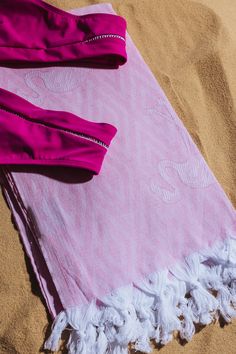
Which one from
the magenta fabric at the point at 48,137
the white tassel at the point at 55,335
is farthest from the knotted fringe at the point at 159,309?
the magenta fabric at the point at 48,137

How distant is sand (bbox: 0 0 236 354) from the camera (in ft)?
2.98

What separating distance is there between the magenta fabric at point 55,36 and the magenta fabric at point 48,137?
0.56 feet

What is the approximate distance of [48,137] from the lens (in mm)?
1045

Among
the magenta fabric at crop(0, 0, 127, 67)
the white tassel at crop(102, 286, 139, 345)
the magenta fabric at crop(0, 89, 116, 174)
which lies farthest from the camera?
the magenta fabric at crop(0, 0, 127, 67)

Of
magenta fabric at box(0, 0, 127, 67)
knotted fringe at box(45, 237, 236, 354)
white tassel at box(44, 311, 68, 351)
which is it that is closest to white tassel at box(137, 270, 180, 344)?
knotted fringe at box(45, 237, 236, 354)

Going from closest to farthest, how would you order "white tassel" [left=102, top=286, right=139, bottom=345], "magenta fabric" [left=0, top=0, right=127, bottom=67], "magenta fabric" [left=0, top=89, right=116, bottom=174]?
"white tassel" [left=102, top=286, right=139, bottom=345] → "magenta fabric" [left=0, top=89, right=116, bottom=174] → "magenta fabric" [left=0, top=0, right=127, bottom=67]

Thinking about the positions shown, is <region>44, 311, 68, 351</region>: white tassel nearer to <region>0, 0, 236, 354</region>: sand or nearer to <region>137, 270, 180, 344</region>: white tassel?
<region>0, 0, 236, 354</region>: sand

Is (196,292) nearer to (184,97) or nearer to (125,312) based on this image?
(125,312)

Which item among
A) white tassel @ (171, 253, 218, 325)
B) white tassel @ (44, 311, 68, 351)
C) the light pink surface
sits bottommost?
white tassel @ (44, 311, 68, 351)

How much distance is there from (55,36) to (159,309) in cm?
75

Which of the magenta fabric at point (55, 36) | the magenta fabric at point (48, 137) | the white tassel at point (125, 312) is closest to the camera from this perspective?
the white tassel at point (125, 312)

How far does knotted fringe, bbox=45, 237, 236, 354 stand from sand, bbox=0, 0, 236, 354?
4 cm

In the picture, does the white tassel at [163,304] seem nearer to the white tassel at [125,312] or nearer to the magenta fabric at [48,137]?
the white tassel at [125,312]

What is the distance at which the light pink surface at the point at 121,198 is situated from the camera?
0.94m
